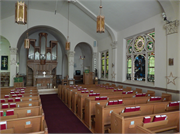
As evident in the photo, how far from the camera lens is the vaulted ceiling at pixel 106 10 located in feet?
20.4

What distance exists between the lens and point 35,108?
3289 mm

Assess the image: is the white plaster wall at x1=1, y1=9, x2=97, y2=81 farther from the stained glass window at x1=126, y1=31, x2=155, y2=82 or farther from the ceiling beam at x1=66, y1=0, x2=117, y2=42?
the stained glass window at x1=126, y1=31, x2=155, y2=82

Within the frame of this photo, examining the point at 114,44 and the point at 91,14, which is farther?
the point at 114,44

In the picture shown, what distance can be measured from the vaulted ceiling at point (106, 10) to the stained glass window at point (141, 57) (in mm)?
983

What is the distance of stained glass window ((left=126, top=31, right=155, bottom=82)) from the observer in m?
6.70

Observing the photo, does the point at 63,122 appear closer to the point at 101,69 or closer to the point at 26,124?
the point at 26,124

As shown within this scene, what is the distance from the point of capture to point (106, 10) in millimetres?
7582

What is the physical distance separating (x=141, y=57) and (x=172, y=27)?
7.73 ft

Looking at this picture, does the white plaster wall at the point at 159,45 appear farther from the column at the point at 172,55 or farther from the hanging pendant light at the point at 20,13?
the hanging pendant light at the point at 20,13

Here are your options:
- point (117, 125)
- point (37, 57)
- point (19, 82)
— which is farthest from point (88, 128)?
point (37, 57)

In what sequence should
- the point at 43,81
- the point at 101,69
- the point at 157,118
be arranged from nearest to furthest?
the point at 157,118, the point at 43,81, the point at 101,69

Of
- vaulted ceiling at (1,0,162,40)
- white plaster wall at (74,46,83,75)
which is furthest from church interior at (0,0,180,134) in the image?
white plaster wall at (74,46,83,75)

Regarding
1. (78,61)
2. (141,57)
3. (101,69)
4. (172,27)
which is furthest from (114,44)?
(78,61)

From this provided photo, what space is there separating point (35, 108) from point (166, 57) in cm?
525
